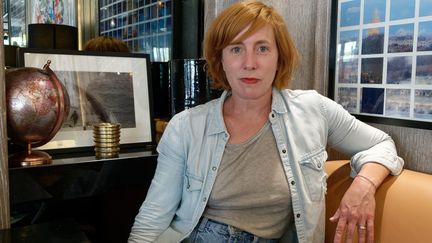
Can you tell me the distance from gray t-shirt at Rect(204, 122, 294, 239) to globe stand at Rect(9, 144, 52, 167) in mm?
589

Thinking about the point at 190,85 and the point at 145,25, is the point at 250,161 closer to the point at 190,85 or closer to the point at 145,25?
the point at 190,85

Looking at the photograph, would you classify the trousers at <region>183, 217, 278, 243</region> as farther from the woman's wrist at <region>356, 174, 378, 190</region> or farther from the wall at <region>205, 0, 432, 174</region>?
the wall at <region>205, 0, 432, 174</region>

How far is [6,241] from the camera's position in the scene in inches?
44.3

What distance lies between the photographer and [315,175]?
135 centimetres

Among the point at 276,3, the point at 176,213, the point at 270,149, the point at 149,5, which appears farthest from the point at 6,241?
the point at 149,5

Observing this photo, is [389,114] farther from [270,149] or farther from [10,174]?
[10,174]

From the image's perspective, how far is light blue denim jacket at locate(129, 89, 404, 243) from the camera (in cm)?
130

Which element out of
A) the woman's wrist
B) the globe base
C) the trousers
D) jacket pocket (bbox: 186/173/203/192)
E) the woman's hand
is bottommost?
the trousers

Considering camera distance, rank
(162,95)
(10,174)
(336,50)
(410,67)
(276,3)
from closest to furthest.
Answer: (10,174), (410,67), (336,50), (276,3), (162,95)

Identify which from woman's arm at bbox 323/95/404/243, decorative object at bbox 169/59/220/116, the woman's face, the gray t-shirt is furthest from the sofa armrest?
decorative object at bbox 169/59/220/116

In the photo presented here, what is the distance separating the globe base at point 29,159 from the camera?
133 cm

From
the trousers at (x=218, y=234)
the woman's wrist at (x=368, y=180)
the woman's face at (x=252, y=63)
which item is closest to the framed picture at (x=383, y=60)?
the woman's wrist at (x=368, y=180)

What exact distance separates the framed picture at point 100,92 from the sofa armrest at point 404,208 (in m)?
0.91

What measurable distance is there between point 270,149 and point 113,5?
4.97ft
